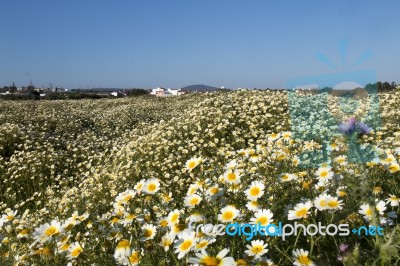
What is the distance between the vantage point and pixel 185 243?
67.1 inches

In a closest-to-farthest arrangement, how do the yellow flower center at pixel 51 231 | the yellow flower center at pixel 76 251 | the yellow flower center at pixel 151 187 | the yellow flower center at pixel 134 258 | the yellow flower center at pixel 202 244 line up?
1. the yellow flower center at pixel 202 244
2. the yellow flower center at pixel 134 258
3. the yellow flower center at pixel 76 251
4. the yellow flower center at pixel 51 231
5. the yellow flower center at pixel 151 187

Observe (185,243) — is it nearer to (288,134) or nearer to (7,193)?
(288,134)

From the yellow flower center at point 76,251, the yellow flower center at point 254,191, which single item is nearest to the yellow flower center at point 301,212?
the yellow flower center at point 254,191

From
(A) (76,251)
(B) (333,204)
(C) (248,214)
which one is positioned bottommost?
(A) (76,251)

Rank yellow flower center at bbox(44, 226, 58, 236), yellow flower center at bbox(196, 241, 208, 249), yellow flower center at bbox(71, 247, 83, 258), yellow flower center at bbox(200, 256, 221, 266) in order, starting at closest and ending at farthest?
yellow flower center at bbox(200, 256, 221, 266)
yellow flower center at bbox(196, 241, 208, 249)
yellow flower center at bbox(71, 247, 83, 258)
yellow flower center at bbox(44, 226, 58, 236)

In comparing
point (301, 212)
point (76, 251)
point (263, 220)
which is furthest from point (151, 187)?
point (301, 212)

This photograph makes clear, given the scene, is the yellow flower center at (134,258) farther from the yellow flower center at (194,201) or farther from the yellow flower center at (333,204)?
the yellow flower center at (333,204)

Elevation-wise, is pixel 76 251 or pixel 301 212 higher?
pixel 301 212

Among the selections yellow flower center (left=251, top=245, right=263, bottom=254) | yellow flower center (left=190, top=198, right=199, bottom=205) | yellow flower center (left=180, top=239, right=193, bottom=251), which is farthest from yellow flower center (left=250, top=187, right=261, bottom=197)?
yellow flower center (left=180, top=239, right=193, bottom=251)

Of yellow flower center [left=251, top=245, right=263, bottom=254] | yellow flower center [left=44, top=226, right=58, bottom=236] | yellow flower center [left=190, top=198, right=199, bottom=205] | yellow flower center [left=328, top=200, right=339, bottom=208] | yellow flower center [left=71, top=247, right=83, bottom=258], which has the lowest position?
yellow flower center [left=71, top=247, right=83, bottom=258]

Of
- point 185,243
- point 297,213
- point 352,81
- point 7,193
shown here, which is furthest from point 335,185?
point 7,193

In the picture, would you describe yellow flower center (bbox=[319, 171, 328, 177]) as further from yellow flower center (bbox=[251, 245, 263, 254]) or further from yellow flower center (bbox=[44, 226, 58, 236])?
yellow flower center (bbox=[44, 226, 58, 236])

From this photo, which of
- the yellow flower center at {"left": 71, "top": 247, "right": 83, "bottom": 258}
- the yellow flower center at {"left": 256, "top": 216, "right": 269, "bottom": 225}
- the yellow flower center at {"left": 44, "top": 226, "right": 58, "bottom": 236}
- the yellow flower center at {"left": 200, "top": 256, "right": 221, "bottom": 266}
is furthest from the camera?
the yellow flower center at {"left": 44, "top": 226, "right": 58, "bottom": 236}

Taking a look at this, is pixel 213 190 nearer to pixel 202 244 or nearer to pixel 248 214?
pixel 248 214
